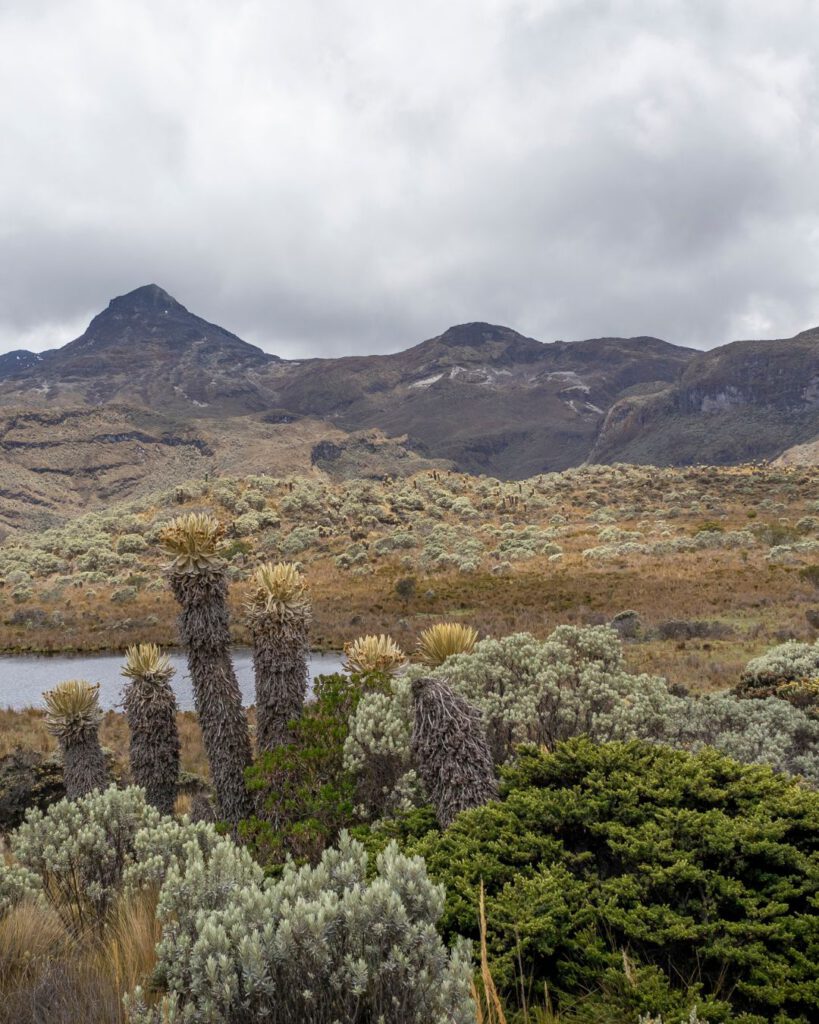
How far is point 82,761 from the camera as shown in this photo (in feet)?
28.8

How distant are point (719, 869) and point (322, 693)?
446 cm

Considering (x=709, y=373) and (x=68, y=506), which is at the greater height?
(x=709, y=373)

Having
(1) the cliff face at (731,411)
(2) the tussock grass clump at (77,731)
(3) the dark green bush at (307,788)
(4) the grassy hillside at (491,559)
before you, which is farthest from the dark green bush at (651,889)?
(1) the cliff face at (731,411)

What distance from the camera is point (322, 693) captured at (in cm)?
705

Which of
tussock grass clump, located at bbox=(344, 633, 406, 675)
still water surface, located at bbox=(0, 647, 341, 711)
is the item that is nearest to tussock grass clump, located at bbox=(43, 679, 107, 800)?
tussock grass clump, located at bbox=(344, 633, 406, 675)

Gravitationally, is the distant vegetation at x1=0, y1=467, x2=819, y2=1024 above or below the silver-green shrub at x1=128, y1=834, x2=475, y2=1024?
below

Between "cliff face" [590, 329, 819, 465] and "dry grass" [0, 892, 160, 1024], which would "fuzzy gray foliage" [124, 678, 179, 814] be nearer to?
"dry grass" [0, 892, 160, 1024]

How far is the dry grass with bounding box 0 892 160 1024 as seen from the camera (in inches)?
102

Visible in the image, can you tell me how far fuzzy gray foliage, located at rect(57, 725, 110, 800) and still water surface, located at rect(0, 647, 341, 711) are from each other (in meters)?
10.3

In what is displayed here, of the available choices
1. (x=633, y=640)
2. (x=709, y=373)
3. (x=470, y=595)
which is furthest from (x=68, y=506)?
(x=709, y=373)

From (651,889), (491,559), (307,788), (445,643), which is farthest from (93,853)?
(491,559)

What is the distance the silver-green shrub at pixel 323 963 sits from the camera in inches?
88.3

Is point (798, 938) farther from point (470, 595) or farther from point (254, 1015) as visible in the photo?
point (470, 595)

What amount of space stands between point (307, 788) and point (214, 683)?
2.14 m
